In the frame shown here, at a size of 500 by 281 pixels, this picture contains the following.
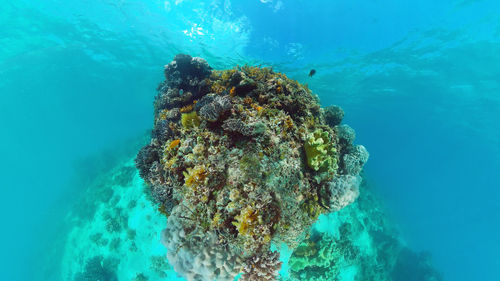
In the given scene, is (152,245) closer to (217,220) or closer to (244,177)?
(217,220)

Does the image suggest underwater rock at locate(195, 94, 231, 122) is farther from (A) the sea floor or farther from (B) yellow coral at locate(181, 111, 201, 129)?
(A) the sea floor

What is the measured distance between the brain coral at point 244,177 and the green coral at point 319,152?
25 mm

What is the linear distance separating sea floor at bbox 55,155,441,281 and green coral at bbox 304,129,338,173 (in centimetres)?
302

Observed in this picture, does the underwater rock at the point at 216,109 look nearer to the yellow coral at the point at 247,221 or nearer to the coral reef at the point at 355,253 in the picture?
the yellow coral at the point at 247,221

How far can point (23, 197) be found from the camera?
44500 mm

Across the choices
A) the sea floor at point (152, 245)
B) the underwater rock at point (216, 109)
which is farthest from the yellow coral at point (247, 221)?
the sea floor at point (152, 245)

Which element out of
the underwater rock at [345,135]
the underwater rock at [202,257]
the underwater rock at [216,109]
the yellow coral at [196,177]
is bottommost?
the underwater rock at [202,257]

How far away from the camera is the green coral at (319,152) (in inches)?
208

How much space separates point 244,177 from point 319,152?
7.18 ft

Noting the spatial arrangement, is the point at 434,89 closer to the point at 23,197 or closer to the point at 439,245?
the point at 439,245

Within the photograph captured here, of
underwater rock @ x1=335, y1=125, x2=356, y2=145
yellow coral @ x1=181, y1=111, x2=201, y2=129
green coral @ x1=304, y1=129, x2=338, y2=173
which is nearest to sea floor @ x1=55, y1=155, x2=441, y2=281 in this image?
green coral @ x1=304, y1=129, x2=338, y2=173

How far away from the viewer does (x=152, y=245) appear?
11359 mm

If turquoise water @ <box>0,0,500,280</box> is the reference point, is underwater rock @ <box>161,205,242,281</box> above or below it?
below

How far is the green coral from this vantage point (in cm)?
529
